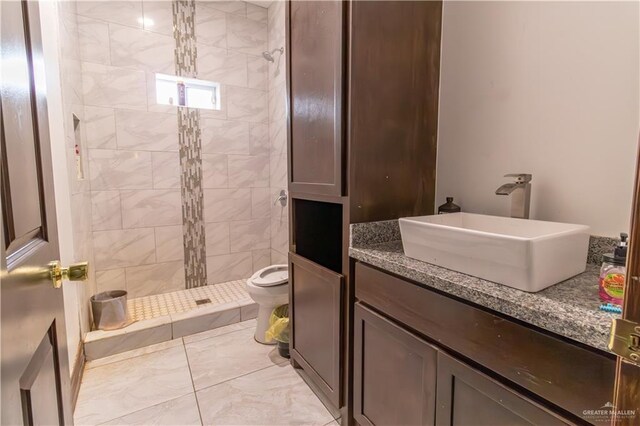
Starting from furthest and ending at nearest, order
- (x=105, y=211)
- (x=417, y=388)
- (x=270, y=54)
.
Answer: (x=270, y=54), (x=105, y=211), (x=417, y=388)

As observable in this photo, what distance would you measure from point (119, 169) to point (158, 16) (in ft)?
4.45

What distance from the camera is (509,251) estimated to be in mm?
808

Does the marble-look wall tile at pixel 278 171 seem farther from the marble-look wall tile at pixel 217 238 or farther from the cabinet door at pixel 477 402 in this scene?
the cabinet door at pixel 477 402

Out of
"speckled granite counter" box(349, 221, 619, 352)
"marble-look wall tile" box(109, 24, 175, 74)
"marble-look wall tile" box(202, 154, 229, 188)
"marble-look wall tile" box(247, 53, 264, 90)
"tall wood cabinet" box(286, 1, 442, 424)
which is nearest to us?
"speckled granite counter" box(349, 221, 619, 352)

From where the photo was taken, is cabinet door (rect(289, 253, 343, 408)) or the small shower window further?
the small shower window

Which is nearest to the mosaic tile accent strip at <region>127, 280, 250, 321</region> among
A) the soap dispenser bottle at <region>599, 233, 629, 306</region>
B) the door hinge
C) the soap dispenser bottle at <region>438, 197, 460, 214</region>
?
the soap dispenser bottle at <region>438, 197, 460, 214</region>

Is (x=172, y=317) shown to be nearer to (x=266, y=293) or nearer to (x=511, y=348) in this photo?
(x=266, y=293)

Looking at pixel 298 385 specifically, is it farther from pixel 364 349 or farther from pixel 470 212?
pixel 470 212

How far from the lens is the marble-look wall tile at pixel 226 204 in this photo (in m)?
3.06

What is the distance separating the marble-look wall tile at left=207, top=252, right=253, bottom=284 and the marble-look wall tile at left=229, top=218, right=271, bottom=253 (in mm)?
87

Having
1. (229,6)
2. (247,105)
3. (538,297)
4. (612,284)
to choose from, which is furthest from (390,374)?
(229,6)

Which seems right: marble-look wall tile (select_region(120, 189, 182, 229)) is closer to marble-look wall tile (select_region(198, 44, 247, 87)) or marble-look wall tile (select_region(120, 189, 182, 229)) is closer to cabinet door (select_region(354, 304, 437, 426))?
marble-look wall tile (select_region(198, 44, 247, 87))

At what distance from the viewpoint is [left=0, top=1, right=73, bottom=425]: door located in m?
0.48

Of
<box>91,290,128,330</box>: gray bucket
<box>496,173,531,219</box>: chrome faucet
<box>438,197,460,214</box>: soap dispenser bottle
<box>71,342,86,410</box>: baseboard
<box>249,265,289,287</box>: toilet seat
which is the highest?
<box>496,173,531,219</box>: chrome faucet
